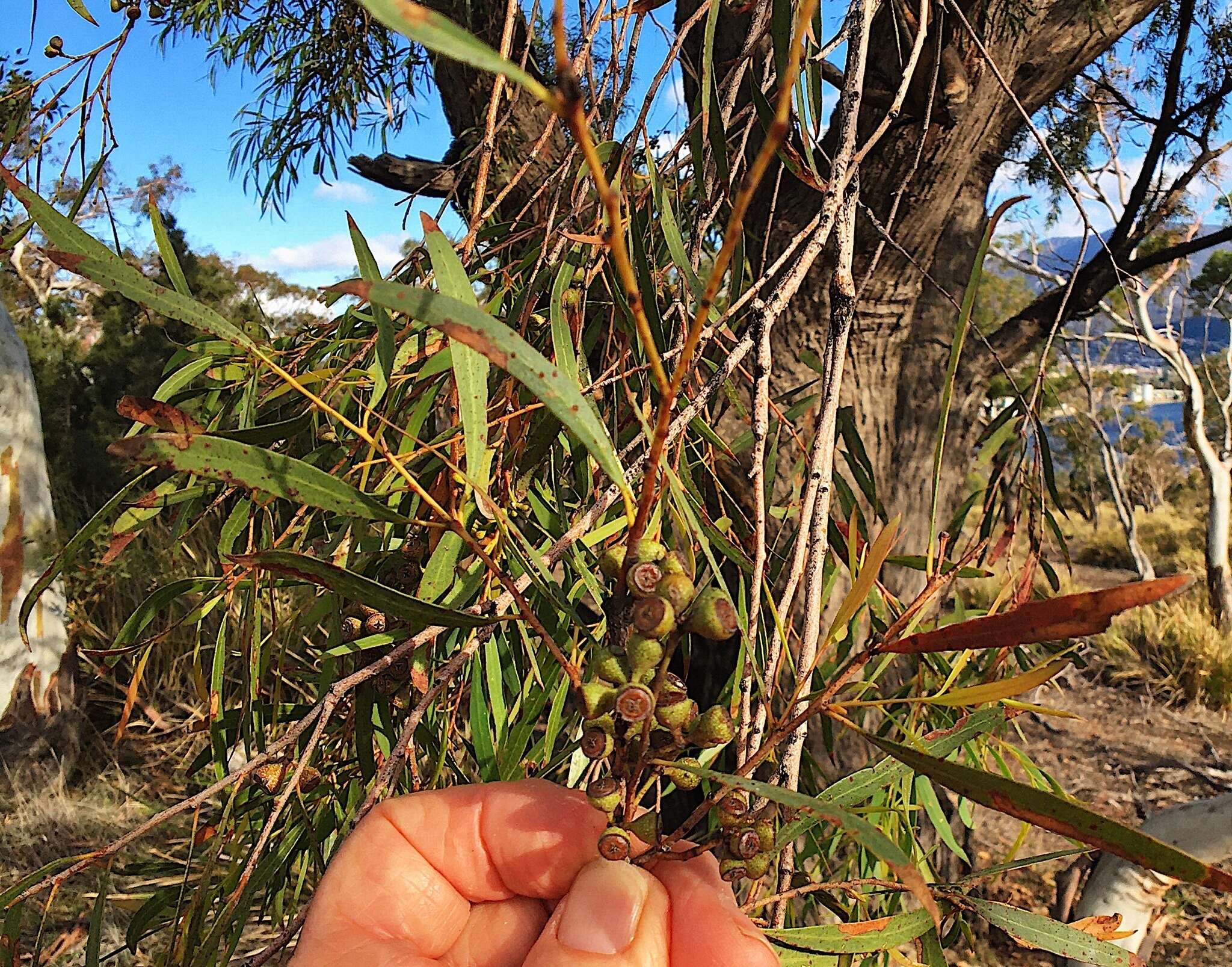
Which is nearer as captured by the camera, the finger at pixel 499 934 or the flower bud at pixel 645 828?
the flower bud at pixel 645 828

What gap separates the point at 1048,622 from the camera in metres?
0.30

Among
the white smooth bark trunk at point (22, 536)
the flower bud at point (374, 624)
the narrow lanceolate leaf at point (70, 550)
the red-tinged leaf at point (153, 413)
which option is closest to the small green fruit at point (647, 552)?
the red-tinged leaf at point (153, 413)

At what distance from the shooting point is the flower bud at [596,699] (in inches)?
13.2

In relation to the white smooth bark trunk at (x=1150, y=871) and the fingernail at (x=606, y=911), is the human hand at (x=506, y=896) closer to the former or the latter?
the fingernail at (x=606, y=911)

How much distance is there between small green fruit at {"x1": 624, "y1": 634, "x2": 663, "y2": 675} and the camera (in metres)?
0.34

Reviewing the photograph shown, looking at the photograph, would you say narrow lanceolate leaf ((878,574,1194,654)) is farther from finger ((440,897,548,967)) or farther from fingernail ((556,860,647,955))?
finger ((440,897,548,967))

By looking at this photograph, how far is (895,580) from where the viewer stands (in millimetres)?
1775

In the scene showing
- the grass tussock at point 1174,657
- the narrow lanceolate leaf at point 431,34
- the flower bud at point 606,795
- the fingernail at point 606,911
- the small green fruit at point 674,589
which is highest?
the grass tussock at point 1174,657

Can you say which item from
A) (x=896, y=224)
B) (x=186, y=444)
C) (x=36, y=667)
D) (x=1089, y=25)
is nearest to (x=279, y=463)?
(x=186, y=444)

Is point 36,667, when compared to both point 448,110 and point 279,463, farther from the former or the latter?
point 279,463

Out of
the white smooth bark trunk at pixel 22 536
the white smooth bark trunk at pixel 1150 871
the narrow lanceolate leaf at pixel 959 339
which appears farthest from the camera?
the white smooth bark trunk at pixel 22 536

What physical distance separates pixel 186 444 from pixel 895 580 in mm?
1620

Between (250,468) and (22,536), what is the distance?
2687 millimetres

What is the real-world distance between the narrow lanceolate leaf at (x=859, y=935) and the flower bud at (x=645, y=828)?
0.14 metres
